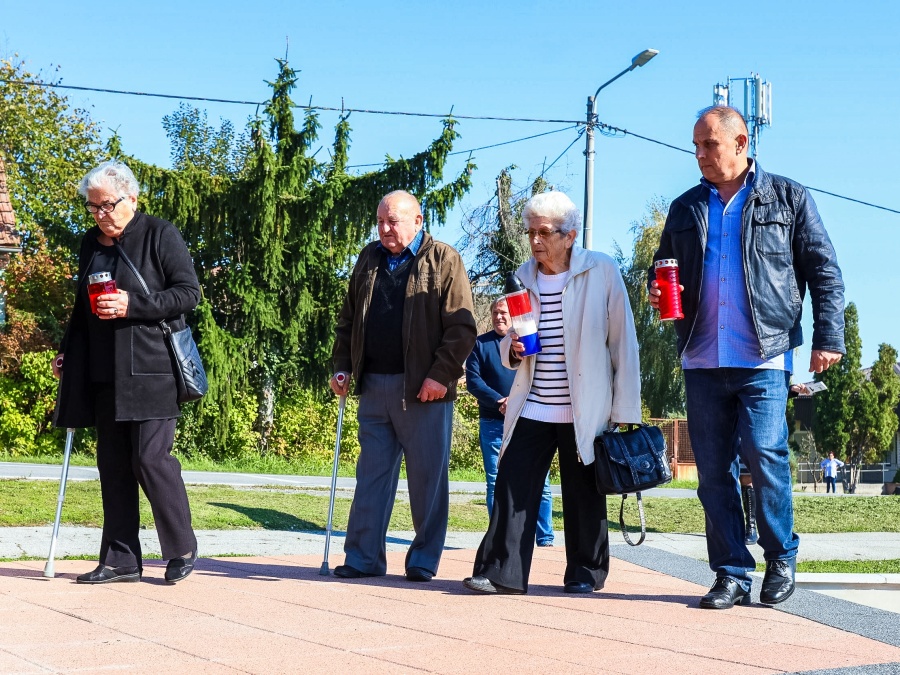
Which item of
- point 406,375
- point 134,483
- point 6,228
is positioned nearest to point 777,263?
point 406,375

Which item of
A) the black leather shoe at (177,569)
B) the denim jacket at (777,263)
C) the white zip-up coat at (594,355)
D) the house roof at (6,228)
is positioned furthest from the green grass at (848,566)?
the house roof at (6,228)

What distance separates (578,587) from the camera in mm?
5758

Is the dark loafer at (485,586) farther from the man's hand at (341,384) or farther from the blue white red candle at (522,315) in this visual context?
the man's hand at (341,384)

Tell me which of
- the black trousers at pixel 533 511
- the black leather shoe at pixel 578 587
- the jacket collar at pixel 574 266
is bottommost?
the black leather shoe at pixel 578 587

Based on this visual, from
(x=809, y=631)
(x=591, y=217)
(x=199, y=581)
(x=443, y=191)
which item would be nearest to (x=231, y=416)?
(x=443, y=191)

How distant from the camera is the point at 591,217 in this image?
2188 centimetres

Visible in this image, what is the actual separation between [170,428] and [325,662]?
7.49 feet

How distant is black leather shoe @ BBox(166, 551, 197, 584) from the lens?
18.8 ft

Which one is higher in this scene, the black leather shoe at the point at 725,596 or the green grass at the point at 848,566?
the black leather shoe at the point at 725,596

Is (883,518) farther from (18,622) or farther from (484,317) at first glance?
(484,317)

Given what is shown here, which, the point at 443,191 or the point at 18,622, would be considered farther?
the point at 443,191

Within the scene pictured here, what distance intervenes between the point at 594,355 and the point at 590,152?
707 inches

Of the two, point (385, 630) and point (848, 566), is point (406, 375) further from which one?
point (848, 566)

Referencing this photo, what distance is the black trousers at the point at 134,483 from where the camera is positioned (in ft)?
18.8
